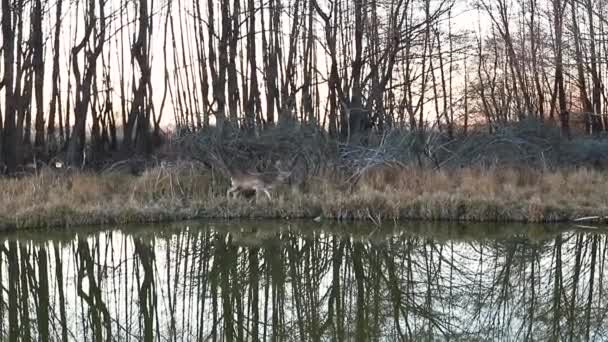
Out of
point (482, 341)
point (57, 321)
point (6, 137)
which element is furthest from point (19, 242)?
point (482, 341)

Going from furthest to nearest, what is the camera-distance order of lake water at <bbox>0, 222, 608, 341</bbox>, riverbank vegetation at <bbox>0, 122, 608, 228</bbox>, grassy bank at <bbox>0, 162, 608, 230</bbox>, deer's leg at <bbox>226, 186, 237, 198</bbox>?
deer's leg at <bbox>226, 186, 237, 198</bbox>, riverbank vegetation at <bbox>0, 122, 608, 228</bbox>, grassy bank at <bbox>0, 162, 608, 230</bbox>, lake water at <bbox>0, 222, 608, 341</bbox>

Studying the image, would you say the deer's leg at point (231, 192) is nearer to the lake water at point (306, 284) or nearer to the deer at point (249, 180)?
the deer at point (249, 180)

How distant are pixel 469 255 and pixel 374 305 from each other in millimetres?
2910

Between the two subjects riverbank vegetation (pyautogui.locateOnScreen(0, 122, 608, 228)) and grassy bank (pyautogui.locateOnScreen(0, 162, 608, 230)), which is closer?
grassy bank (pyautogui.locateOnScreen(0, 162, 608, 230))

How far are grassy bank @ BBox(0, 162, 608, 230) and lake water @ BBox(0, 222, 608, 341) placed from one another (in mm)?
544

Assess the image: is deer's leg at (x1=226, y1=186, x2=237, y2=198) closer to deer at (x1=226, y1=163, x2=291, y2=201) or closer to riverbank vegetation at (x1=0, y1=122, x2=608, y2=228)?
deer at (x1=226, y1=163, x2=291, y2=201)

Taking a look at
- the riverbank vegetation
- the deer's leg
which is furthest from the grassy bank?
the deer's leg

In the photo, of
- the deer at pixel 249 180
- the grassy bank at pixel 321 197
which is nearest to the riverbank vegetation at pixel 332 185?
the grassy bank at pixel 321 197

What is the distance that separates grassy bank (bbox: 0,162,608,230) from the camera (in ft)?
39.4

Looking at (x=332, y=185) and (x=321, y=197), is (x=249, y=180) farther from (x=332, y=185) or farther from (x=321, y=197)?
(x=332, y=185)

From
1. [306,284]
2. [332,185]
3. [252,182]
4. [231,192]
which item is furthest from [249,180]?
[306,284]

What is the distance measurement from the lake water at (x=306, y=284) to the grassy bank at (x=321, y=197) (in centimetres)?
54

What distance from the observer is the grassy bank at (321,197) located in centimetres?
1202

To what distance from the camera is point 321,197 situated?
42.5 ft
